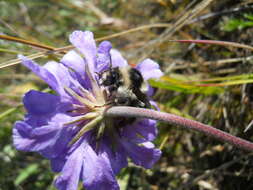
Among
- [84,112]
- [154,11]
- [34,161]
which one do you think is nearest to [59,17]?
[154,11]

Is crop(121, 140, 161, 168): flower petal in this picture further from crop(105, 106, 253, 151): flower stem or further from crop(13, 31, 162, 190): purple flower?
crop(105, 106, 253, 151): flower stem

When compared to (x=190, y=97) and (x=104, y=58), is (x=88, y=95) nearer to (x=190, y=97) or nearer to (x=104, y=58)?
(x=104, y=58)

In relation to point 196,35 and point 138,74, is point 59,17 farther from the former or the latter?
point 138,74

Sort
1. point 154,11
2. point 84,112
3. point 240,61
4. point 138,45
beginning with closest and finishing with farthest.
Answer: point 84,112
point 240,61
point 138,45
point 154,11

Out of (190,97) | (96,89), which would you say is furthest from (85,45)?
(190,97)

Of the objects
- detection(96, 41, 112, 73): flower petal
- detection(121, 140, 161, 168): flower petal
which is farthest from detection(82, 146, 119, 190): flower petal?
detection(96, 41, 112, 73): flower petal
